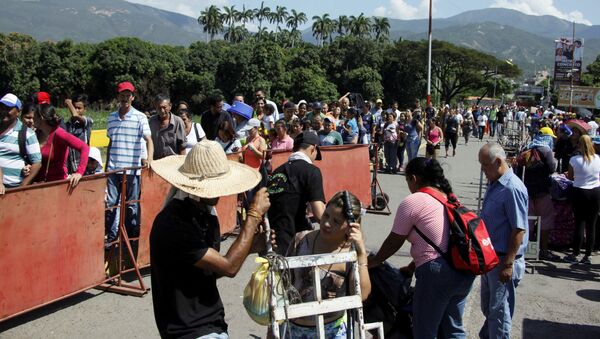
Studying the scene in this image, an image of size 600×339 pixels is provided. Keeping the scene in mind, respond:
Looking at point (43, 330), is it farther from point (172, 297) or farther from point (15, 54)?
point (15, 54)

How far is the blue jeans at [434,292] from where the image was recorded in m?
3.55

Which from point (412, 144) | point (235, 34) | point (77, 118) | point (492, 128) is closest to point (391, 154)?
point (412, 144)

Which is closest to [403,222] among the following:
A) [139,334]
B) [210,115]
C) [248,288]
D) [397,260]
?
[248,288]

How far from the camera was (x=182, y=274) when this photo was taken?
2.64 meters

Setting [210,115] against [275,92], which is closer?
[210,115]

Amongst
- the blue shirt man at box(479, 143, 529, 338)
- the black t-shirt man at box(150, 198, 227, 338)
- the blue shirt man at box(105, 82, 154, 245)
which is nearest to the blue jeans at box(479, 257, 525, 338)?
the blue shirt man at box(479, 143, 529, 338)

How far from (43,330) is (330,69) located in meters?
67.0

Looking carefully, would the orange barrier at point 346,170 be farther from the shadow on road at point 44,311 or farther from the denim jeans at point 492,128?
the denim jeans at point 492,128

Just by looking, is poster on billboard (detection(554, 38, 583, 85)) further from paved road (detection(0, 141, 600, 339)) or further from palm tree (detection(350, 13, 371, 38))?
palm tree (detection(350, 13, 371, 38))

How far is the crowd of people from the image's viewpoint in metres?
2.68

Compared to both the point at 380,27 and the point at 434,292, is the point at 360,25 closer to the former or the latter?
the point at 380,27

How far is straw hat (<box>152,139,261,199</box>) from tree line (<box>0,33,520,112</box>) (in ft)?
190

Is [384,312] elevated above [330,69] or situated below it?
below

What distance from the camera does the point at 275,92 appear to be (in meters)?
63.6
